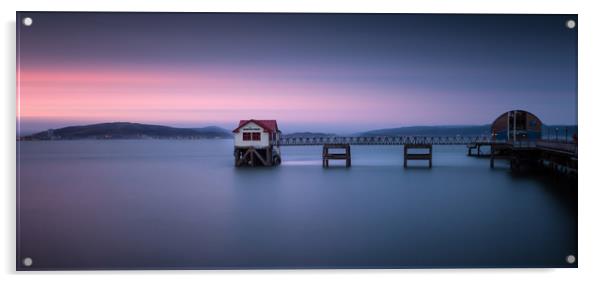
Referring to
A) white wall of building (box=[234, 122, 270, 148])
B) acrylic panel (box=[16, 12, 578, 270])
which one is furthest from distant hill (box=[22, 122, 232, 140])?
white wall of building (box=[234, 122, 270, 148])

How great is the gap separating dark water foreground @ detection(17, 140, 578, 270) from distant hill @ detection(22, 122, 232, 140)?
22 cm

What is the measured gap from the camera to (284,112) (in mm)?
6824

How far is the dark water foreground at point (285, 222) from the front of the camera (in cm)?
511

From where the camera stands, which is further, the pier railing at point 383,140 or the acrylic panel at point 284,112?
the pier railing at point 383,140

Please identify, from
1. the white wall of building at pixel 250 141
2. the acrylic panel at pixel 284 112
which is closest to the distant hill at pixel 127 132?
the acrylic panel at pixel 284 112

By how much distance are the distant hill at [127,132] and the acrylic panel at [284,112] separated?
0.03m

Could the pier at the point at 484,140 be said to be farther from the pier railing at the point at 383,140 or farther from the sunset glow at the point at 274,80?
the sunset glow at the point at 274,80

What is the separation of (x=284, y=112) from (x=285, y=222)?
142cm

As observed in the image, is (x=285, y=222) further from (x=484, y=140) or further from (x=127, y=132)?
(x=484, y=140)

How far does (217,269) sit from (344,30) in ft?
8.64

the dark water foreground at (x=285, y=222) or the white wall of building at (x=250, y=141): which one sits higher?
the white wall of building at (x=250, y=141)

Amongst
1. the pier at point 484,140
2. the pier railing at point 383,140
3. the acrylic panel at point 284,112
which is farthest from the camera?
the pier railing at point 383,140

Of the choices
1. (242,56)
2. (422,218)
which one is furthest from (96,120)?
(422,218)

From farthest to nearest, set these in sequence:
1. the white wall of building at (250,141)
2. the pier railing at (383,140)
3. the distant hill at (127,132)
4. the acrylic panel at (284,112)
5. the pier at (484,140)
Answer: the pier railing at (383,140) → the white wall of building at (250,141) → the pier at (484,140) → the distant hill at (127,132) → the acrylic panel at (284,112)
